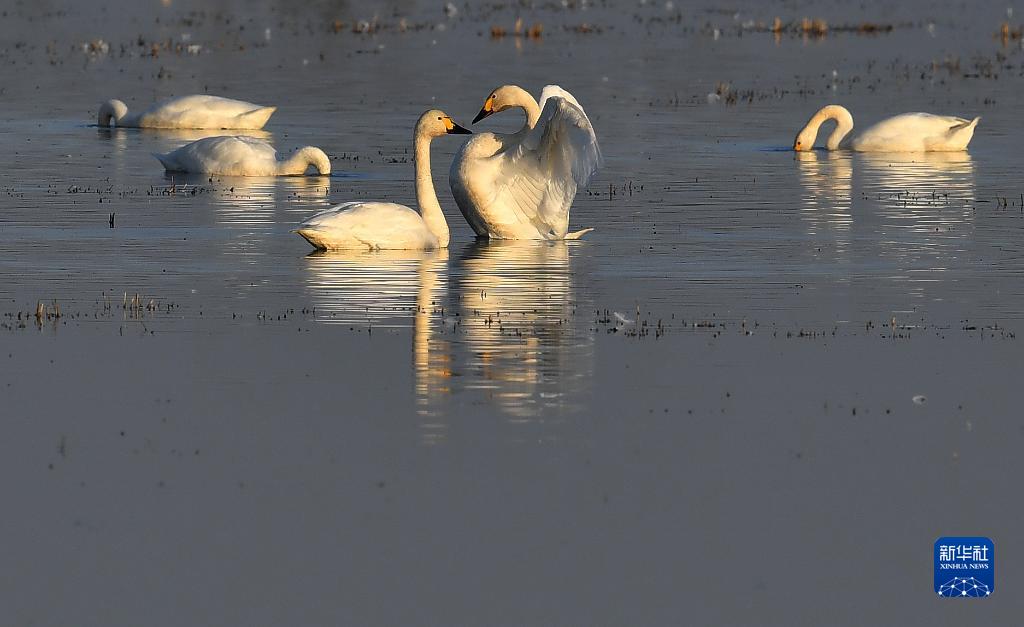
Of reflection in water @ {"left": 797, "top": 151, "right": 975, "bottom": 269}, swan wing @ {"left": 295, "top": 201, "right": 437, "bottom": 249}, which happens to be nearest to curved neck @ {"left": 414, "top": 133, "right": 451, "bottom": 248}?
swan wing @ {"left": 295, "top": 201, "right": 437, "bottom": 249}

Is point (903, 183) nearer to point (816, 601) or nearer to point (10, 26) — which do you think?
point (816, 601)

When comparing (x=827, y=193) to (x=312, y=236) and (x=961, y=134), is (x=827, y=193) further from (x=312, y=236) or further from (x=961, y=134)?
(x=312, y=236)

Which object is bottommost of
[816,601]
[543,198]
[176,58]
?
[816,601]

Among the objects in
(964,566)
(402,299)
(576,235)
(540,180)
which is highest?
(540,180)

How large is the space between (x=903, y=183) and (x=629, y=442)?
1563 centimetres

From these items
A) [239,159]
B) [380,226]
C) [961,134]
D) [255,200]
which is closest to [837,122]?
[961,134]

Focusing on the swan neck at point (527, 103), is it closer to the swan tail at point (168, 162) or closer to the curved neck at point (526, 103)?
the curved neck at point (526, 103)

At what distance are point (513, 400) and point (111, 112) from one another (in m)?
22.4

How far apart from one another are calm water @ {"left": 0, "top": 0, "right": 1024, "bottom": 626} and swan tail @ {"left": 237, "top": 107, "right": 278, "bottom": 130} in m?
4.60

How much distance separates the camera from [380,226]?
719 inches

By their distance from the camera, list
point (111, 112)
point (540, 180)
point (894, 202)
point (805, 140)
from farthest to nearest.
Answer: point (111, 112) → point (805, 140) → point (894, 202) → point (540, 180)

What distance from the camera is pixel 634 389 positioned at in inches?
472

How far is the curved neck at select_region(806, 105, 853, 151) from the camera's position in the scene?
3044 cm

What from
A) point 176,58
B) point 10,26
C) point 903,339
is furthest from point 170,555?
point 10,26
